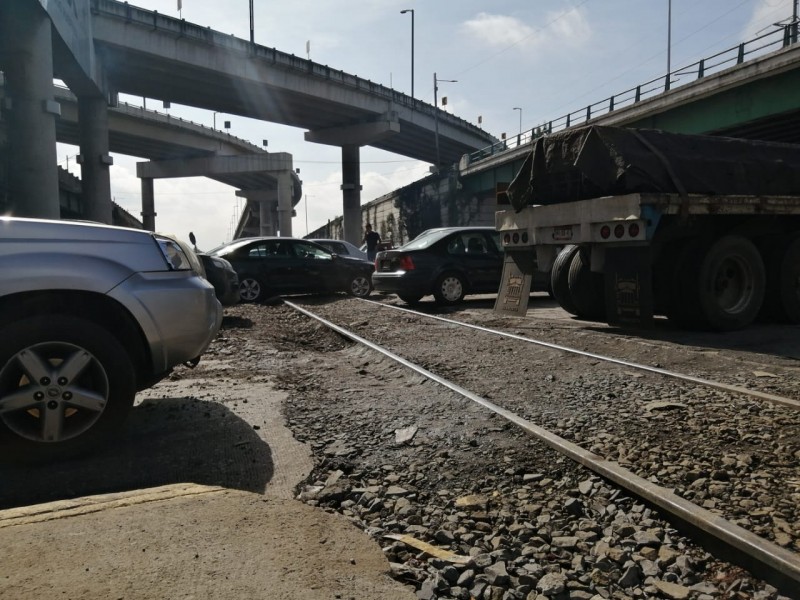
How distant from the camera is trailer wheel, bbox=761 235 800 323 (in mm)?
8484

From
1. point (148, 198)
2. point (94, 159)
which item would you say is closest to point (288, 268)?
point (94, 159)

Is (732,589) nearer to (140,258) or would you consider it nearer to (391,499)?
(391,499)

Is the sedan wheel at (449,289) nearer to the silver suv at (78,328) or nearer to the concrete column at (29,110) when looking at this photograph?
the silver suv at (78,328)

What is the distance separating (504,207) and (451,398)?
19.1 ft

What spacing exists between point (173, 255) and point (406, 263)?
8.46 m

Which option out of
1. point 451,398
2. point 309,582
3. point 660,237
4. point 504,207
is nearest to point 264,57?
point 504,207

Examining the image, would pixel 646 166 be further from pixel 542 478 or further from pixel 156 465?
pixel 156 465

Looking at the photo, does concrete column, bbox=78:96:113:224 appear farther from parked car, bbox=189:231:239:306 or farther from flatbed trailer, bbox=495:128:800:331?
flatbed trailer, bbox=495:128:800:331

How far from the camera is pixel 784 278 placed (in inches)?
334

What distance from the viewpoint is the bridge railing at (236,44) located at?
3038cm

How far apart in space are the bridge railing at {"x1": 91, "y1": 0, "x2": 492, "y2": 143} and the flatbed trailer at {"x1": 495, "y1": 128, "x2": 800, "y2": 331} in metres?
28.6

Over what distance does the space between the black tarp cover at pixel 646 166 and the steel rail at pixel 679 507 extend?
14.7ft

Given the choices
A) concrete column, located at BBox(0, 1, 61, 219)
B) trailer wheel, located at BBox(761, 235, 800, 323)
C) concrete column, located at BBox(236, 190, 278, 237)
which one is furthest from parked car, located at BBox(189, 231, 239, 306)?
concrete column, located at BBox(236, 190, 278, 237)

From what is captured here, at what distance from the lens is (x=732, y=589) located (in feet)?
7.15
